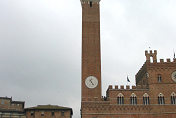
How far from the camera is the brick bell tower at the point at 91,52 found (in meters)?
45.3

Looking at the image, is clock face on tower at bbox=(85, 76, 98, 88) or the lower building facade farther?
clock face on tower at bbox=(85, 76, 98, 88)

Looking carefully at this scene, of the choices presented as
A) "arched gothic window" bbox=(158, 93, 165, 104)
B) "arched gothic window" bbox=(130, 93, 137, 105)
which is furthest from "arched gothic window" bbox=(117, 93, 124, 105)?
"arched gothic window" bbox=(158, 93, 165, 104)

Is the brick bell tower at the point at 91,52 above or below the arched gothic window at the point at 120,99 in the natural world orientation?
above

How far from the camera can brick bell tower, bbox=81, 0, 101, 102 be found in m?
45.3

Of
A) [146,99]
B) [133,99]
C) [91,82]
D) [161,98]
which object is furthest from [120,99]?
[161,98]

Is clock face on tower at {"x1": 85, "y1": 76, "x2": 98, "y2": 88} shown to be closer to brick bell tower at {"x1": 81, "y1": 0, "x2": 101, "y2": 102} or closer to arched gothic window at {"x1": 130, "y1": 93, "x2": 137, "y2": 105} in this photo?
brick bell tower at {"x1": 81, "y1": 0, "x2": 101, "y2": 102}

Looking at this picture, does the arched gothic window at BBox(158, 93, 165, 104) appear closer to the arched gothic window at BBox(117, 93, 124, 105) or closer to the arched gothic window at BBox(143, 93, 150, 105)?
the arched gothic window at BBox(143, 93, 150, 105)

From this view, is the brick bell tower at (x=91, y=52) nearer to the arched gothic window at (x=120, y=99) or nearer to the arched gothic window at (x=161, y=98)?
the arched gothic window at (x=120, y=99)

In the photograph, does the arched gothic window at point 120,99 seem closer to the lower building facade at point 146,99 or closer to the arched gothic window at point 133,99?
the lower building facade at point 146,99

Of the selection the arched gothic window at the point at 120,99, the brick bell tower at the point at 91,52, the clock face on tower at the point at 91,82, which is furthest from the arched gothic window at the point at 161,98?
the clock face on tower at the point at 91,82

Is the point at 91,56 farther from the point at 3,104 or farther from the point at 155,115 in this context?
the point at 3,104

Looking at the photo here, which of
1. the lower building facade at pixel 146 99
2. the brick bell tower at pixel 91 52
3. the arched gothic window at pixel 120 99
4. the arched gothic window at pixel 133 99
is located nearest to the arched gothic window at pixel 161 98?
the lower building facade at pixel 146 99

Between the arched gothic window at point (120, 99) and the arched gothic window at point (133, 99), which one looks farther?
the arched gothic window at point (133, 99)

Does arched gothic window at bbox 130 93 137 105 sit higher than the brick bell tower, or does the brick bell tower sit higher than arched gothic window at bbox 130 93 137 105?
the brick bell tower
